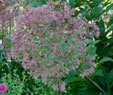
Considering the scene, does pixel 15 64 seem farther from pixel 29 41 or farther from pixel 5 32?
pixel 29 41

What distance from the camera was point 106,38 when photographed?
2814 mm

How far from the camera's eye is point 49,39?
71.1 inches

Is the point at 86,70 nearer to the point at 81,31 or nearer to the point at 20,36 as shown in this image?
the point at 81,31

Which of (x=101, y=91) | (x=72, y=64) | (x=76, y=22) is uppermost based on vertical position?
(x=76, y=22)

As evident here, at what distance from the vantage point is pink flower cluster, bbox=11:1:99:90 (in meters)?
1.80

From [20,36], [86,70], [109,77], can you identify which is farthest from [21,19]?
[109,77]

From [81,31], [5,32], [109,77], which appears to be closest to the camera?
[81,31]

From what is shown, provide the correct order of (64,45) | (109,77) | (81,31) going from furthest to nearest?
(109,77) → (81,31) → (64,45)

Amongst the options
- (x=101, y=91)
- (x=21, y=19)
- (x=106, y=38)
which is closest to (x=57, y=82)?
(x=21, y=19)

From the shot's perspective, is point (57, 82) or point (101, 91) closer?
point (57, 82)

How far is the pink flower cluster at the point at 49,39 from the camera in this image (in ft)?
5.91

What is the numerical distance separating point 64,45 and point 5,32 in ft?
6.98

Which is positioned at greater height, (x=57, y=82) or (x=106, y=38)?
(x=106, y=38)

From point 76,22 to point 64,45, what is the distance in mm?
205
